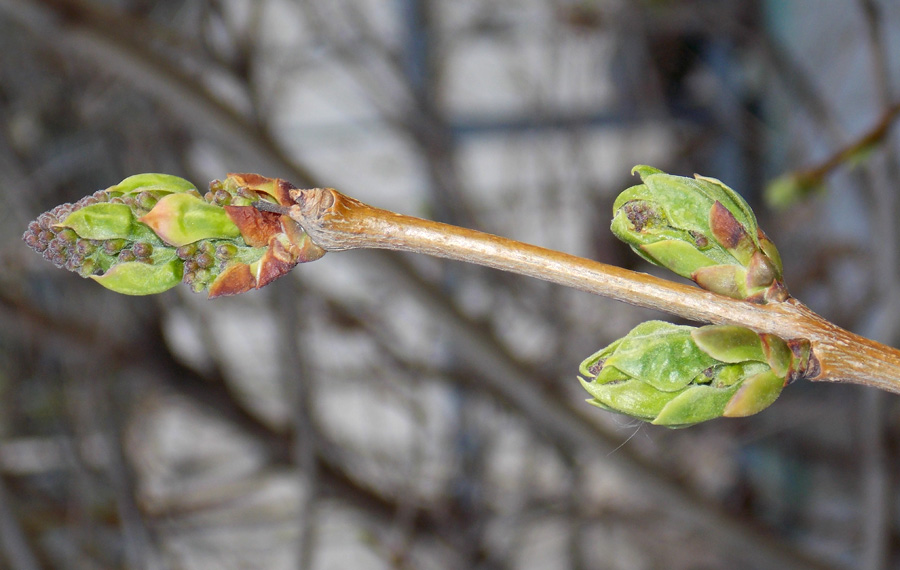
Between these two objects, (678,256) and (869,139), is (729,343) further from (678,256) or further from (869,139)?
(869,139)

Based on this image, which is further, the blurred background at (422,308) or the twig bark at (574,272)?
the blurred background at (422,308)

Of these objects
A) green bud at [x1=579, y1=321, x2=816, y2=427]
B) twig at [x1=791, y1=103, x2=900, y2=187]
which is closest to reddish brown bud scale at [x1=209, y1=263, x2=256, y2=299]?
green bud at [x1=579, y1=321, x2=816, y2=427]

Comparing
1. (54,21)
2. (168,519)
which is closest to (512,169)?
(168,519)

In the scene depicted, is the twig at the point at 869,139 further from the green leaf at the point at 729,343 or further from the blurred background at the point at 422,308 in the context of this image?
the green leaf at the point at 729,343

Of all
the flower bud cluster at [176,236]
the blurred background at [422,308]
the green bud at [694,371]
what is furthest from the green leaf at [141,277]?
the blurred background at [422,308]

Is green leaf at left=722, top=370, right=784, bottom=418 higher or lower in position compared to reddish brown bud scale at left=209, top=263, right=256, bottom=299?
lower

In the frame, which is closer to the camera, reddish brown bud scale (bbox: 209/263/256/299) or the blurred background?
reddish brown bud scale (bbox: 209/263/256/299)

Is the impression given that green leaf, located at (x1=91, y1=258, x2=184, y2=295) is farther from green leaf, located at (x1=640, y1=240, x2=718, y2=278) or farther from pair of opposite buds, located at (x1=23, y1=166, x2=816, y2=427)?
green leaf, located at (x1=640, y1=240, x2=718, y2=278)
